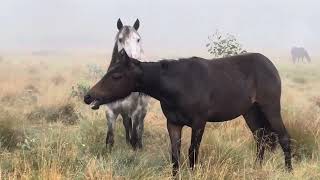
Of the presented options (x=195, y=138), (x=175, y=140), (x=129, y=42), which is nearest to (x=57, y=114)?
(x=129, y=42)

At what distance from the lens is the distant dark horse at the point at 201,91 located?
6.08 meters

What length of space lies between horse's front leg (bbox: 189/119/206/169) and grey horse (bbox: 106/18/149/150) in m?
1.80

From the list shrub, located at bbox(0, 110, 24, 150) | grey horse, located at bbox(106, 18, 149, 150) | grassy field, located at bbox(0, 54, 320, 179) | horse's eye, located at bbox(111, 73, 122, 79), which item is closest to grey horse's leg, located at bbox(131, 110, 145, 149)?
grey horse, located at bbox(106, 18, 149, 150)

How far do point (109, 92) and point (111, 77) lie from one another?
166mm

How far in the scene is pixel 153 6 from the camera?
453 ft

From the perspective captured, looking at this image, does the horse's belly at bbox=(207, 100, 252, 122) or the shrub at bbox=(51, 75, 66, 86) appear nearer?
the horse's belly at bbox=(207, 100, 252, 122)

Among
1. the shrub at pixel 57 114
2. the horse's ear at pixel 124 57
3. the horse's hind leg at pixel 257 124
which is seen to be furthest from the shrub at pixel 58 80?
the horse's ear at pixel 124 57

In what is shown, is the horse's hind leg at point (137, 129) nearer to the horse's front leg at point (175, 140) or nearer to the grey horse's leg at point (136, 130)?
the grey horse's leg at point (136, 130)

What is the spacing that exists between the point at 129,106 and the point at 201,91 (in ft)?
6.96

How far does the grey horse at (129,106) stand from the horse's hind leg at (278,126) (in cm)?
203

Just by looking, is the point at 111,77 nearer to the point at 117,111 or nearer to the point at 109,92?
the point at 109,92

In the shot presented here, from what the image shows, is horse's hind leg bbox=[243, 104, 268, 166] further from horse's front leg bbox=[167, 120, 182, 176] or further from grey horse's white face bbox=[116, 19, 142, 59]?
grey horse's white face bbox=[116, 19, 142, 59]

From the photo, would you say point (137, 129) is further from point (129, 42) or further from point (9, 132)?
point (9, 132)

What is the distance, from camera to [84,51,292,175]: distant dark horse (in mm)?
6082
